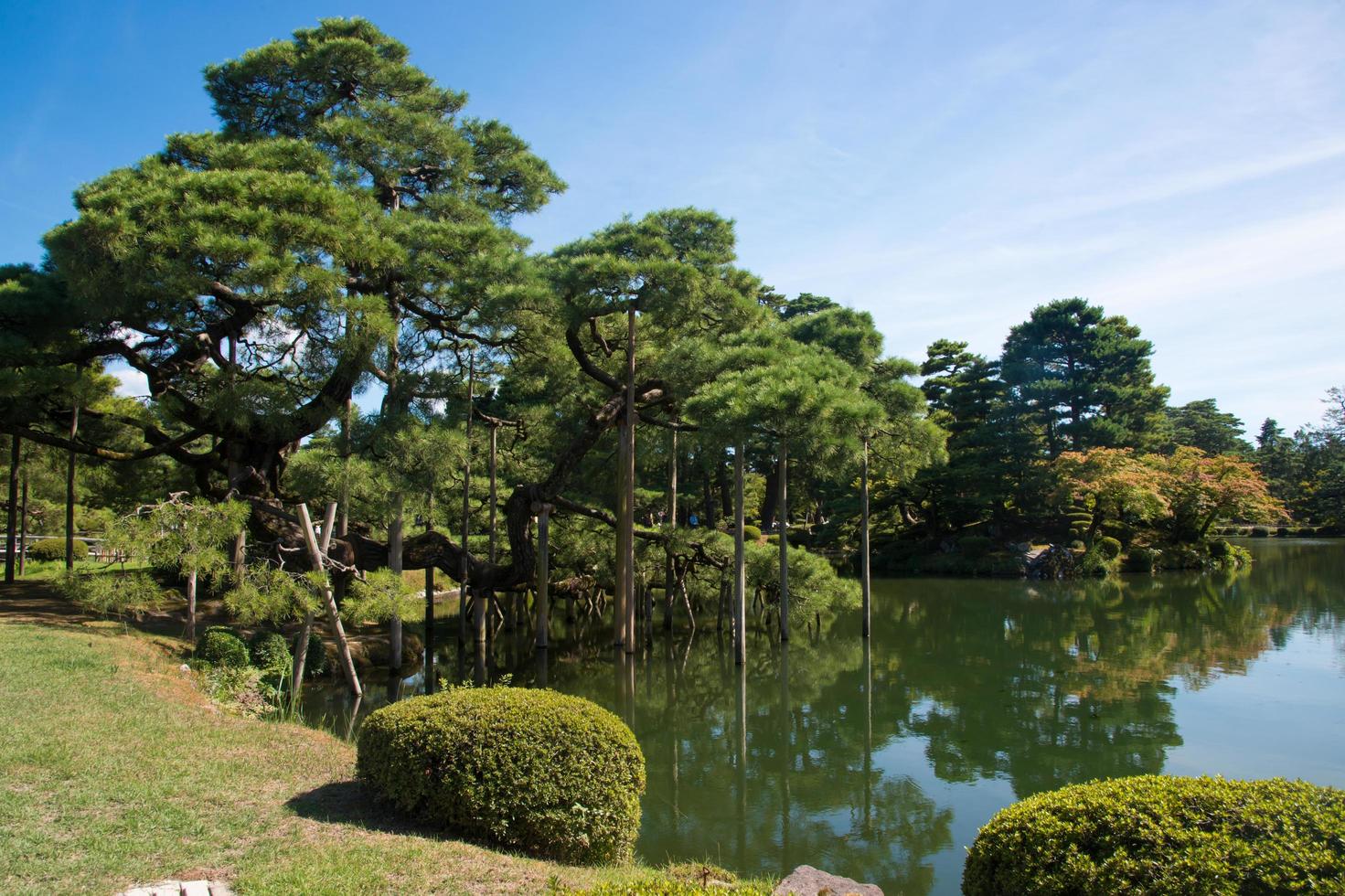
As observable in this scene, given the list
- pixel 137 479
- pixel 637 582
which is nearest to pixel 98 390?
pixel 137 479

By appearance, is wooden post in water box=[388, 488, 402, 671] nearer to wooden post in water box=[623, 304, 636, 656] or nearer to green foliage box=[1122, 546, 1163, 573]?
wooden post in water box=[623, 304, 636, 656]

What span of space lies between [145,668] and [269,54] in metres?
10.5

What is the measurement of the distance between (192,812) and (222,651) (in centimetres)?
541

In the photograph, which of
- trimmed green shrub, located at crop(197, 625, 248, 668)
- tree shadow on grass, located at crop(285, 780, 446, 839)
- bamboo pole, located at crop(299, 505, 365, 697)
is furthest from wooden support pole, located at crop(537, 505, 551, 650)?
tree shadow on grass, located at crop(285, 780, 446, 839)

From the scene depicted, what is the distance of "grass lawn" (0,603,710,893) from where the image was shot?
3279 millimetres

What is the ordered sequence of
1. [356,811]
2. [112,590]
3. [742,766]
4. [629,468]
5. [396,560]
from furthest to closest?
[629,468] < [396,560] < [112,590] < [742,766] < [356,811]

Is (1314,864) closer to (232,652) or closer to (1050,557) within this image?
(232,652)

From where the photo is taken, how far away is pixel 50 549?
62.7 feet

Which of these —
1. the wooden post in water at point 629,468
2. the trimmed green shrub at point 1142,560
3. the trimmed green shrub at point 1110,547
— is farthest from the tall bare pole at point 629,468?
the trimmed green shrub at point 1142,560

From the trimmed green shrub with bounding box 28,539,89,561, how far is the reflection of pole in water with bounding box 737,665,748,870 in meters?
16.7

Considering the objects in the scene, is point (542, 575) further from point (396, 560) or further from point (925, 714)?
point (925, 714)

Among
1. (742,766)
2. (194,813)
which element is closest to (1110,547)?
(742,766)

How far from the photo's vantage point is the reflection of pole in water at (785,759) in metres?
5.44

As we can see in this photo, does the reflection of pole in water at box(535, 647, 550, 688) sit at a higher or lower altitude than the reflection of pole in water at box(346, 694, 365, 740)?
lower
